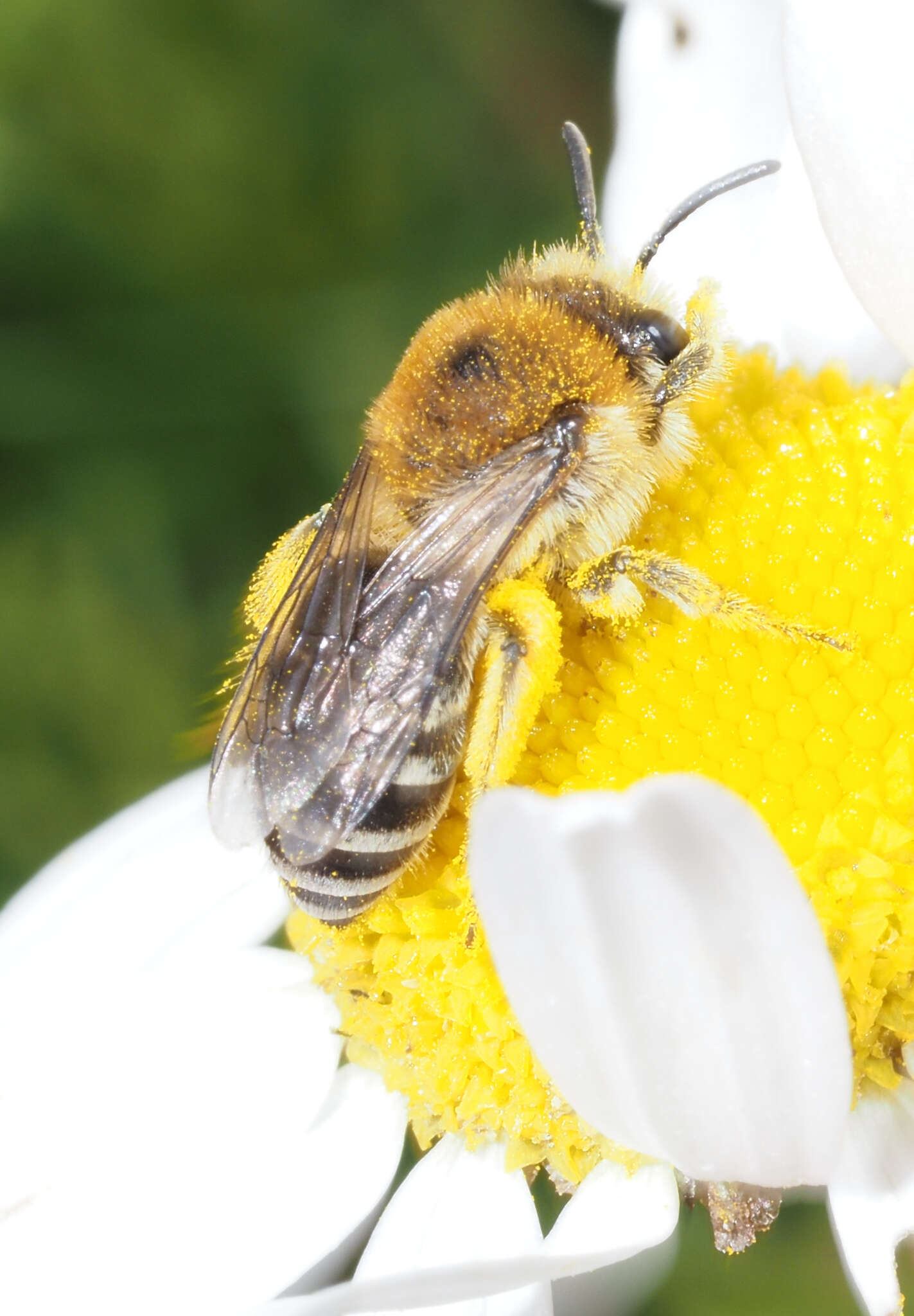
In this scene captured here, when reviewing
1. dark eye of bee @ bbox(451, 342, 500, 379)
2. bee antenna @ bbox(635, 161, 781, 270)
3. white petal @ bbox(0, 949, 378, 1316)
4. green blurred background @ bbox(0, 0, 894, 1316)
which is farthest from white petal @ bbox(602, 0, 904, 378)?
white petal @ bbox(0, 949, 378, 1316)

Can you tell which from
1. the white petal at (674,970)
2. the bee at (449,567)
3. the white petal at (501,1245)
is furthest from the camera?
the bee at (449,567)

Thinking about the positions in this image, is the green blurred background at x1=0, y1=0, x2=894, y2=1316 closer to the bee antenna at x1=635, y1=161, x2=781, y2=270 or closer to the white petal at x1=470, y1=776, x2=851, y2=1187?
the bee antenna at x1=635, y1=161, x2=781, y2=270

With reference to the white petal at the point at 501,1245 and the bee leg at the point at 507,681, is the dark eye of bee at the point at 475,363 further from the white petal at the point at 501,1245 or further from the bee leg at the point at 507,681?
the white petal at the point at 501,1245

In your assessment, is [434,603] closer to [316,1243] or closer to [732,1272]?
[316,1243]

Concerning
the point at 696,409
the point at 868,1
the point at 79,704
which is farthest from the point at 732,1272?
the point at 868,1

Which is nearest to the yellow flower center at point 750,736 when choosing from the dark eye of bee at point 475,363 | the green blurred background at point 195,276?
the dark eye of bee at point 475,363

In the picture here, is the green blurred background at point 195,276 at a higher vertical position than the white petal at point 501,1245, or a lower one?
higher

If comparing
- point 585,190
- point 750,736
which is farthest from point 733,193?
point 750,736
